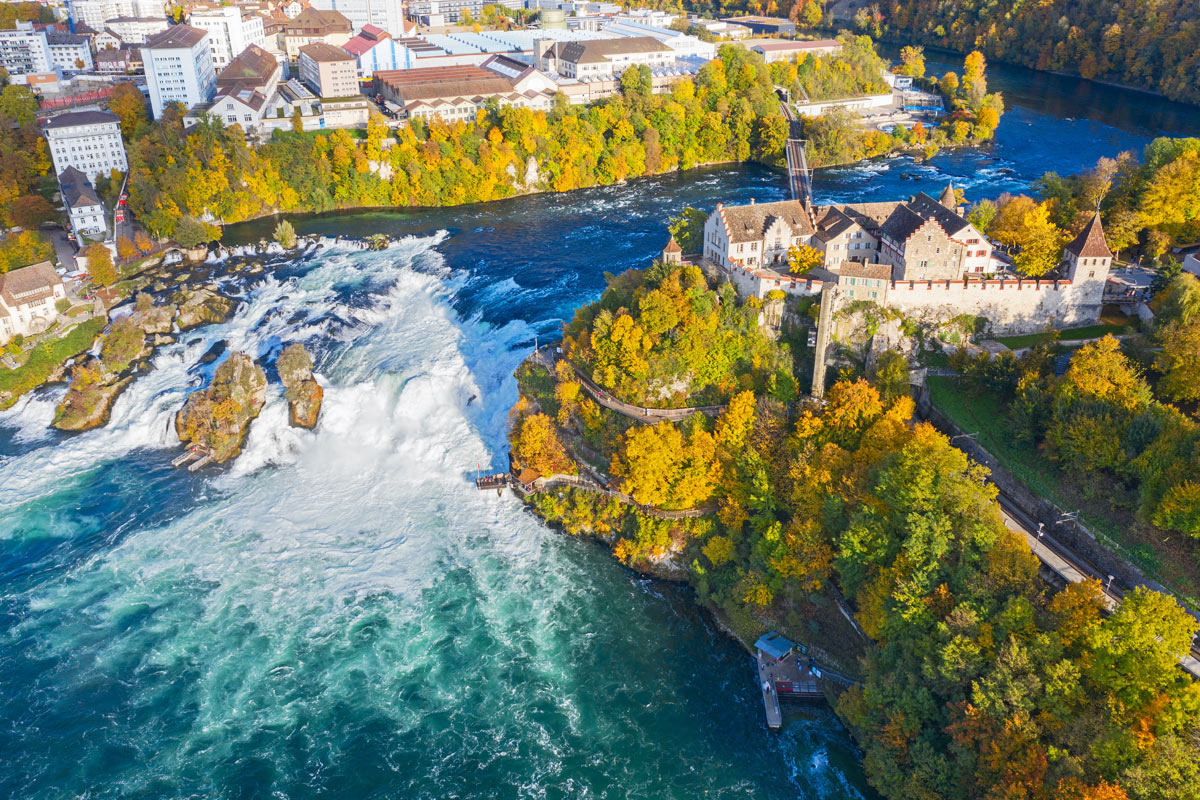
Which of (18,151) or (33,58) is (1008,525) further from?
(33,58)

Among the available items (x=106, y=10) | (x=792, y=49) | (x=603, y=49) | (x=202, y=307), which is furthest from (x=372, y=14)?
(x=202, y=307)

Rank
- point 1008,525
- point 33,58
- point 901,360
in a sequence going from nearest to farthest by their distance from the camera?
point 1008,525 → point 901,360 → point 33,58

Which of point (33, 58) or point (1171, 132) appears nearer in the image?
point (1171, 132)

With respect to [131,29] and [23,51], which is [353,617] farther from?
[131,29]

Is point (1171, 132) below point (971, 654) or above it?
above

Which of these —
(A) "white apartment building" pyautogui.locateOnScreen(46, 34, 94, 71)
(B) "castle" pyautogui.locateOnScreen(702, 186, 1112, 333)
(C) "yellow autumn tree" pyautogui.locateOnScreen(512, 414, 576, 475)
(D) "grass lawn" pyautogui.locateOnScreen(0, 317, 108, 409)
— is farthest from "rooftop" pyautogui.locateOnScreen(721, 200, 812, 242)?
(A) "white apartment building" pyautogui.locateOnScreen(46, 34, 94, 71)

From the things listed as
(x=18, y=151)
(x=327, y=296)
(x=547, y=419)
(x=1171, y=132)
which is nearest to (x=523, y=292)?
(x=327, y=296)

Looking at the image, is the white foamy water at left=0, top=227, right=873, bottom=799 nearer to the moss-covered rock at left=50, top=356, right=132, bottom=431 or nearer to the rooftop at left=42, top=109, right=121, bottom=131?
the moss-covered rock at left=50, top=356, right=132, bottom=431
